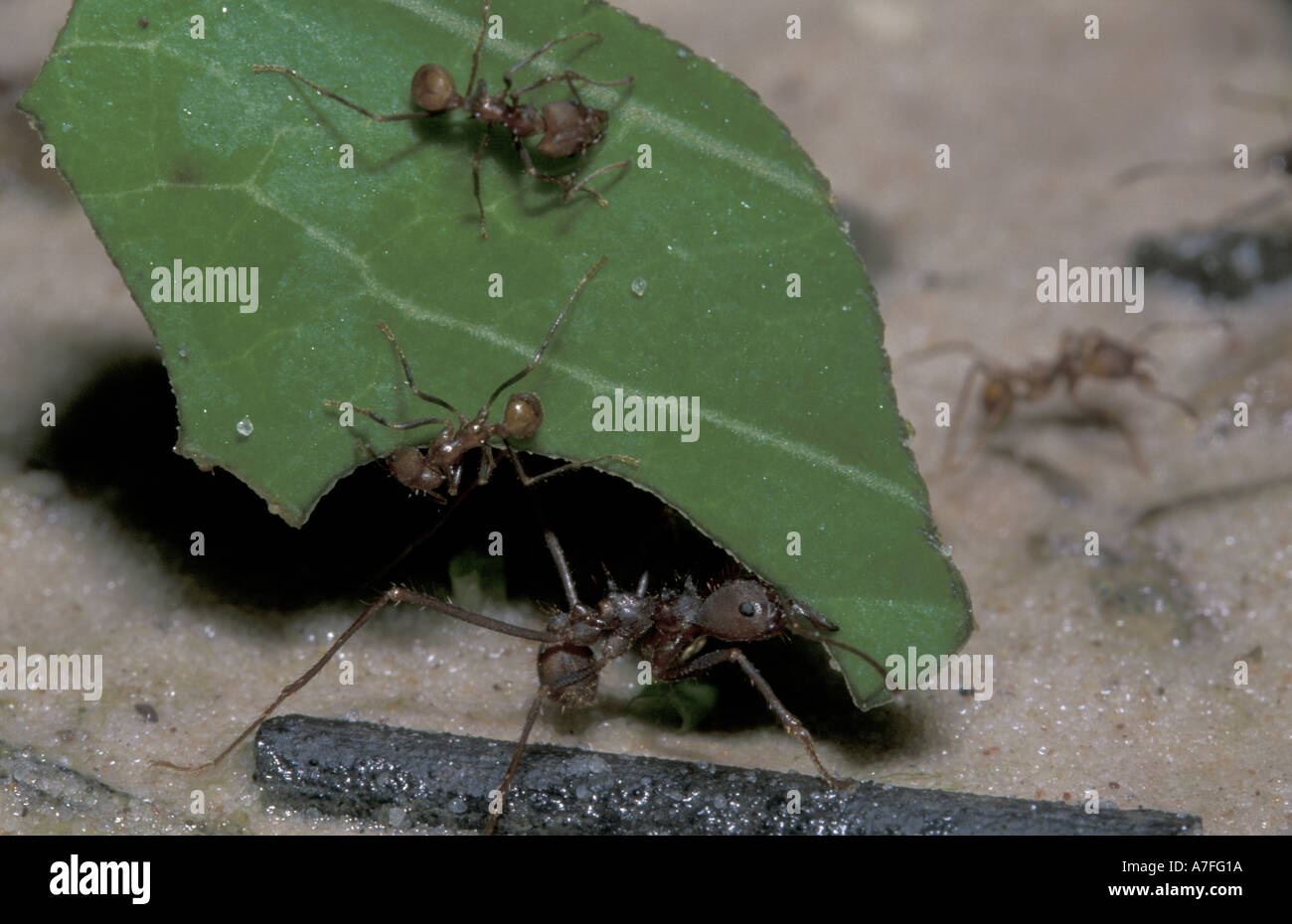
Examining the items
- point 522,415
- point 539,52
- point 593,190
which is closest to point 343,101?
point 539,52

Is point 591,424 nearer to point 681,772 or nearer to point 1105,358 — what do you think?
point 681,772

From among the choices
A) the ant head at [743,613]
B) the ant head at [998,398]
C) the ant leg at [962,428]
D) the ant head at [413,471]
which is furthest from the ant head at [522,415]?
the ant head at [998,398]

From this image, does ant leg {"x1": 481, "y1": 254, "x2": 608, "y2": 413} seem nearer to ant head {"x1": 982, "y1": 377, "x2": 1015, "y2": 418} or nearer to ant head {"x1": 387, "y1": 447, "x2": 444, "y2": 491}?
ant head {"x1": 387, "y1": 447, "x2": 444, "y2": 491}

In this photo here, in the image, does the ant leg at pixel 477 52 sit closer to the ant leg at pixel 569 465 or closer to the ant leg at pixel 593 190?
the ant leg at pixel 593 190

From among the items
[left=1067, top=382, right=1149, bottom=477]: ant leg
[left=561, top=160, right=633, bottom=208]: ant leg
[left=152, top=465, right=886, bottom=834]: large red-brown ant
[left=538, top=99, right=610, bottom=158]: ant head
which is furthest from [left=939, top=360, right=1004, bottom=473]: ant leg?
[left=538, top=99, right=610, bottom=158]: ant head

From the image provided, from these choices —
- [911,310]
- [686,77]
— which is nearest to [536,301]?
[686,77]

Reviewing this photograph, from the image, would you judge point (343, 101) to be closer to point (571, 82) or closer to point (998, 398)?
point (571, 82)
